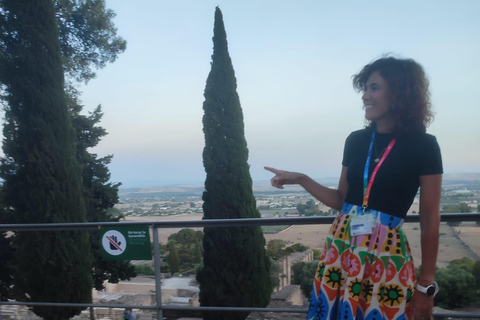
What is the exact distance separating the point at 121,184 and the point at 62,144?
13.2ft

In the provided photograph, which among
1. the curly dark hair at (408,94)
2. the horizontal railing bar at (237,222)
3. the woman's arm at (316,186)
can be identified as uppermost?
the curly dark hair at (408,94)

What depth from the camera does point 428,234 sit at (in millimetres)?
1441

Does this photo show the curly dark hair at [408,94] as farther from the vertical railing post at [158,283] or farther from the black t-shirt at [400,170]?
the vertical railing post at [158,283]

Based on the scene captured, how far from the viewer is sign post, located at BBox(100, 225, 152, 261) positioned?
296 cm

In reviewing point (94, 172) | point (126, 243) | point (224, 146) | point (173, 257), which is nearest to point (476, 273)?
point (173, 257)

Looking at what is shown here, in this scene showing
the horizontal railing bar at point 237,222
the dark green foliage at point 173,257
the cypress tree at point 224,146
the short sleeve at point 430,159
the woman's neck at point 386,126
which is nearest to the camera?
the short sleeve at point 430,159

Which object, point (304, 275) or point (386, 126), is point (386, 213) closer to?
point (386, 126)

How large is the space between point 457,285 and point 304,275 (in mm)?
851

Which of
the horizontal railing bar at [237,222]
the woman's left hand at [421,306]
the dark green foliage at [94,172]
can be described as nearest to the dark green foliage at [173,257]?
the horizontal railing bar at [237,222]

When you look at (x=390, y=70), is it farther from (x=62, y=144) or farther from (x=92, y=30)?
(x=92, y=30)

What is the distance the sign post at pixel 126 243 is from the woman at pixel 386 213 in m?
1.62

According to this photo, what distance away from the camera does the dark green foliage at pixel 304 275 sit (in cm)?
263

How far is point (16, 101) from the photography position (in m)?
9.27

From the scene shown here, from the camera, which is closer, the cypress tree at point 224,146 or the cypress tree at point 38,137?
the cypress tree at point 38,137
